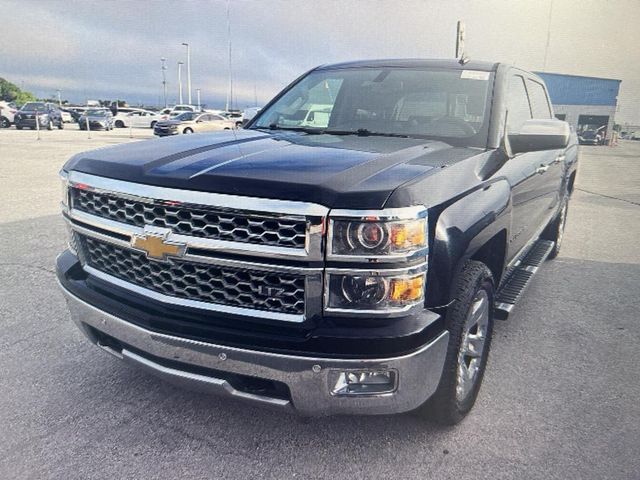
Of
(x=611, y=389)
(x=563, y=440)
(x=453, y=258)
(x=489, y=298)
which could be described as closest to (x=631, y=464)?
(x=563, y=440)

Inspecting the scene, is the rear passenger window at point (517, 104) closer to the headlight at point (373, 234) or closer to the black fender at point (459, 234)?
the black fender at point (459, 234)

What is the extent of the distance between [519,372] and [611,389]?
1.60ft

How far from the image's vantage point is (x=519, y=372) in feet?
10.0

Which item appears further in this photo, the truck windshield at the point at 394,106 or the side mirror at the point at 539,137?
the truck windshield at the point at 394,106

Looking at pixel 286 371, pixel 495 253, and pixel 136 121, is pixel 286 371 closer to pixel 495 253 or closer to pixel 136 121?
pixel 495 253

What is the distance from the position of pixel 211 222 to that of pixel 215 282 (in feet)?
0.82

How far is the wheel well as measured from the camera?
8.61 feet

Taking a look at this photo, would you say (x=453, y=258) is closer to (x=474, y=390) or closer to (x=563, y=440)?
(x=474, y=390)

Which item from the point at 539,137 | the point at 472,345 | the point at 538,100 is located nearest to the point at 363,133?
the point at 539,137

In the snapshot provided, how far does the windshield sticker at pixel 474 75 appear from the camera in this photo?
3.25 metres

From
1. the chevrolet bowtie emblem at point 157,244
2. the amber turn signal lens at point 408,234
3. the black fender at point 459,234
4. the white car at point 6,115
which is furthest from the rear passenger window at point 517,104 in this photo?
the white car at point 6,115

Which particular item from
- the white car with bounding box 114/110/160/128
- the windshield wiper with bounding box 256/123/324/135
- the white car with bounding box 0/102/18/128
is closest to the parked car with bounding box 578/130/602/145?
the white car with bounding box 114/110/160/128

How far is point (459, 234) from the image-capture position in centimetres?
209

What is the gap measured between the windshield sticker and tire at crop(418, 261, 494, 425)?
1.43 metres
